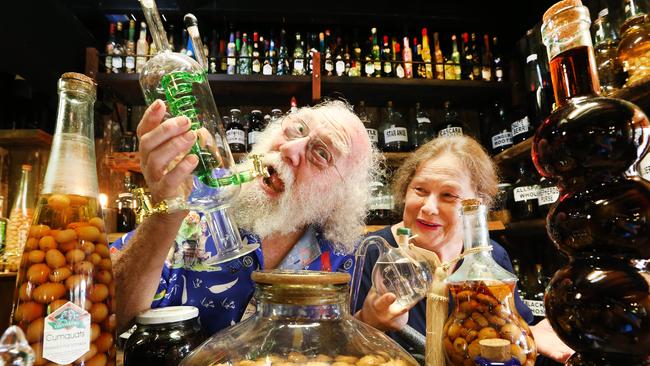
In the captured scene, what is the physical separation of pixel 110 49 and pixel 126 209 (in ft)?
3.05

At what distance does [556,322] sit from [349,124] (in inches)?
47.6

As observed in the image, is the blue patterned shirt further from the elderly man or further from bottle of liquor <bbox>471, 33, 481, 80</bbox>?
bottle of liquor <bbox>471, 33, 481, 80</bbox>

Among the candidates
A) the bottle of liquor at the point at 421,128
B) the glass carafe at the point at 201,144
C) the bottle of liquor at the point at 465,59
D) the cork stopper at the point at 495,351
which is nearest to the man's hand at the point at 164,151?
the glass carafe at the point at 201,144

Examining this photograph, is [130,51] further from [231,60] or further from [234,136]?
[234,136]

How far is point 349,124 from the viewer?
4.78 ft

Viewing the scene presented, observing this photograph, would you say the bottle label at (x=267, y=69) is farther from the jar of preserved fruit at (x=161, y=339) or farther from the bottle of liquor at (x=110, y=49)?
the jar of preserved fruit at (x=161, y=339)

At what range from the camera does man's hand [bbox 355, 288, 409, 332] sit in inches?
23.1

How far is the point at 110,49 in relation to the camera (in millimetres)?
2312

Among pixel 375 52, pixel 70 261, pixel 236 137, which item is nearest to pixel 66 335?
pixel 70 261

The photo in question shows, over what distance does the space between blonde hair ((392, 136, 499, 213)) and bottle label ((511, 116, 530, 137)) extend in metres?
0.43

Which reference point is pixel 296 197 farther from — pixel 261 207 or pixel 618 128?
pixel 618 128

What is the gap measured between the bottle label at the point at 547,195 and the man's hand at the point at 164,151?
1741mm

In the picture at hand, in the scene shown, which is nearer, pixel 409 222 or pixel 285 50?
pixel 409 222

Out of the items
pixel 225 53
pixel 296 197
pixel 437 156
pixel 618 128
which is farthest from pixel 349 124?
pixel 225 53
